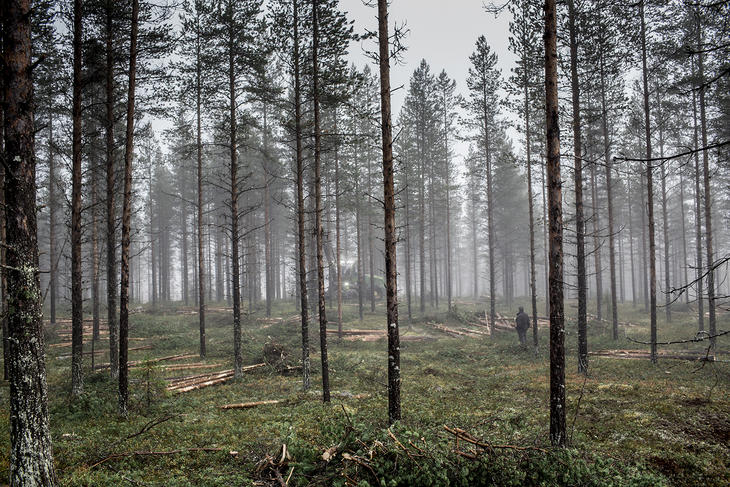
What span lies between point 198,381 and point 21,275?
9.58 meters

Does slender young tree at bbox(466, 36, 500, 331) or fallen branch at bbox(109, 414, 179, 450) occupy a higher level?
slender young tree at bbox(466, 36, 500, 331)

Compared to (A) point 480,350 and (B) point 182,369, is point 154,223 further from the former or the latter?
(A) point 480,350

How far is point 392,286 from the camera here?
28.0 feet

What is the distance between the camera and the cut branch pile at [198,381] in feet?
41.1

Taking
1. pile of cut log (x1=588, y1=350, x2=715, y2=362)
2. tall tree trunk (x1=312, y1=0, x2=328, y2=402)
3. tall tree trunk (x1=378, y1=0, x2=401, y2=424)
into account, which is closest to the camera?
tall tree trunk (x1=378, y1=0, x2=401, y2=424)

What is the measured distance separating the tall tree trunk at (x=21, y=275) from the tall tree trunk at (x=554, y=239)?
8847 millimetres

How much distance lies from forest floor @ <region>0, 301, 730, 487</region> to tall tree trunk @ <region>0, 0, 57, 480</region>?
991 mm

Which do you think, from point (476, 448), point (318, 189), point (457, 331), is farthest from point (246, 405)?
point (457, 331)

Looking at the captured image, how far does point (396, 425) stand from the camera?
22.7ft

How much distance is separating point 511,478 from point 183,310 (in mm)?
32902

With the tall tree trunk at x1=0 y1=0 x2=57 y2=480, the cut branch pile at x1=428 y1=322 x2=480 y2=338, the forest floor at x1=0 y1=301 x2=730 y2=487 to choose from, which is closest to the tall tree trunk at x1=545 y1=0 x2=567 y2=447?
the forest floor at x1=0 y1=301 x2=730 y2=487

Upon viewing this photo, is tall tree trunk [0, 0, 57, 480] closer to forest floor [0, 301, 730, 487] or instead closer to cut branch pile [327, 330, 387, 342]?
forest floor [0, 301, 730, 487]

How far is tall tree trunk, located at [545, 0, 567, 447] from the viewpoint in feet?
24.1

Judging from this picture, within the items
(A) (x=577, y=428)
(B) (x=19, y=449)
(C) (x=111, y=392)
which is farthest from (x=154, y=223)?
(A) (x=577, y=428)
